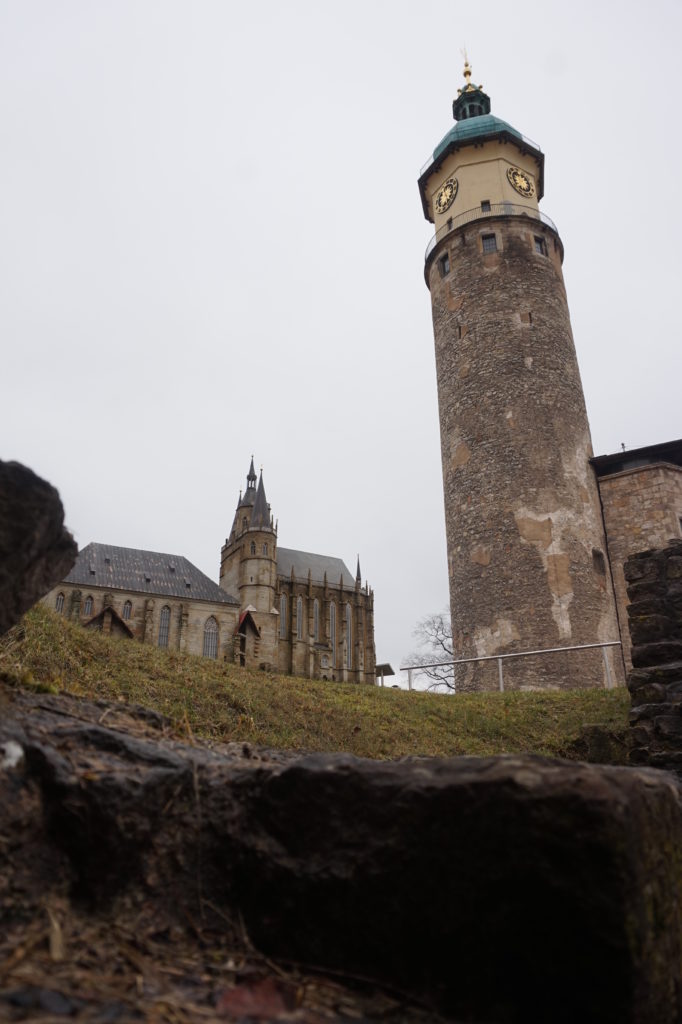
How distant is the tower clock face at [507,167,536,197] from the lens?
24703mm

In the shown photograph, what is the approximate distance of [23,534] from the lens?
7.98 ft

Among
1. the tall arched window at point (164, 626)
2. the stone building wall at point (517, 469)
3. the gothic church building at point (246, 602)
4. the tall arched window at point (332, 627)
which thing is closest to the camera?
the stone building wall at point (517, 469)

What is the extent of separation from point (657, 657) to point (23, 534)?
578cm

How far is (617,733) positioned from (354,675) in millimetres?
65855

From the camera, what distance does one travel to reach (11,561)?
245cm

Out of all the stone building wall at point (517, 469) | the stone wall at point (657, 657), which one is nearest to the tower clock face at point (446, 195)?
the stone building wall at point (517, 469)

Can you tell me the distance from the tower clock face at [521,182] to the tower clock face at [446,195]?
1.98 meters

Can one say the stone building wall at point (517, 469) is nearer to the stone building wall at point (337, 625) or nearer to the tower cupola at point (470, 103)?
the tower cupola at point (470, 103)

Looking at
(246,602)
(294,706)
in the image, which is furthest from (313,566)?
(294,706)

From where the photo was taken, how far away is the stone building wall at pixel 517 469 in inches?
749

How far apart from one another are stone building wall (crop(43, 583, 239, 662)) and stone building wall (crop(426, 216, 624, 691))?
26.5m

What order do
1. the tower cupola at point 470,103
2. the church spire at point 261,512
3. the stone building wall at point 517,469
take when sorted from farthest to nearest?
1. the church spire at point 261,512
2. the tower cupola at point 470,103
3. the stone building wall at point 517,469

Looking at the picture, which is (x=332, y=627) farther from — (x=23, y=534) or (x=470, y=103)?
(x=23, y=534)

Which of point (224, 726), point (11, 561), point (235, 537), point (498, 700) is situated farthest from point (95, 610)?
point (11, 561)
